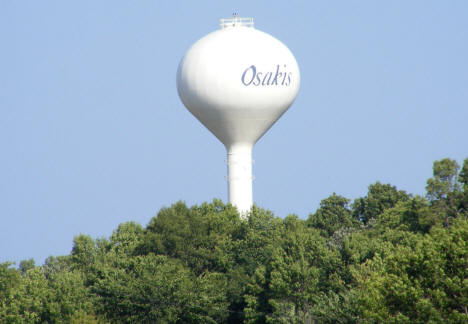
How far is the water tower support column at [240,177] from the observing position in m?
64.5

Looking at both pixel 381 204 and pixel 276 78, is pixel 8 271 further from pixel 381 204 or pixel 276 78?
pixel 381 204

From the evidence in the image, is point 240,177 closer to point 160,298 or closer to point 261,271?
point 261,271

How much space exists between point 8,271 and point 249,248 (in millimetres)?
12404

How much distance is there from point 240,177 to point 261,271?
14097 mm

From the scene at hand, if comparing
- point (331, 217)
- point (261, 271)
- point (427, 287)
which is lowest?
point (427, 287)

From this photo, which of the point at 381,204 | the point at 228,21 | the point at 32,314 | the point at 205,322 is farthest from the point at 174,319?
the point at 381,204

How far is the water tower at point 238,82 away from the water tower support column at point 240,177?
1.72 ft

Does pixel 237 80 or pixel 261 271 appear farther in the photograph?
pixel 237 80

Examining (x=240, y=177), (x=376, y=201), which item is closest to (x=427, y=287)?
(x=240, y=177)

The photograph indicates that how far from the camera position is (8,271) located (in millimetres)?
55938

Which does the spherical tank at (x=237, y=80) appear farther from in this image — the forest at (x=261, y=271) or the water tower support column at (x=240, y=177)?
the forest at (x=261, y=271)

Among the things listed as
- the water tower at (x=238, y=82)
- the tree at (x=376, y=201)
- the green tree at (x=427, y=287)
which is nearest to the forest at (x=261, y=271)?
the green tree at (x=427, y=287)

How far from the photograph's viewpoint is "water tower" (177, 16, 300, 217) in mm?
60625

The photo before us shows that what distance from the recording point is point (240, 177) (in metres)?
65.2
